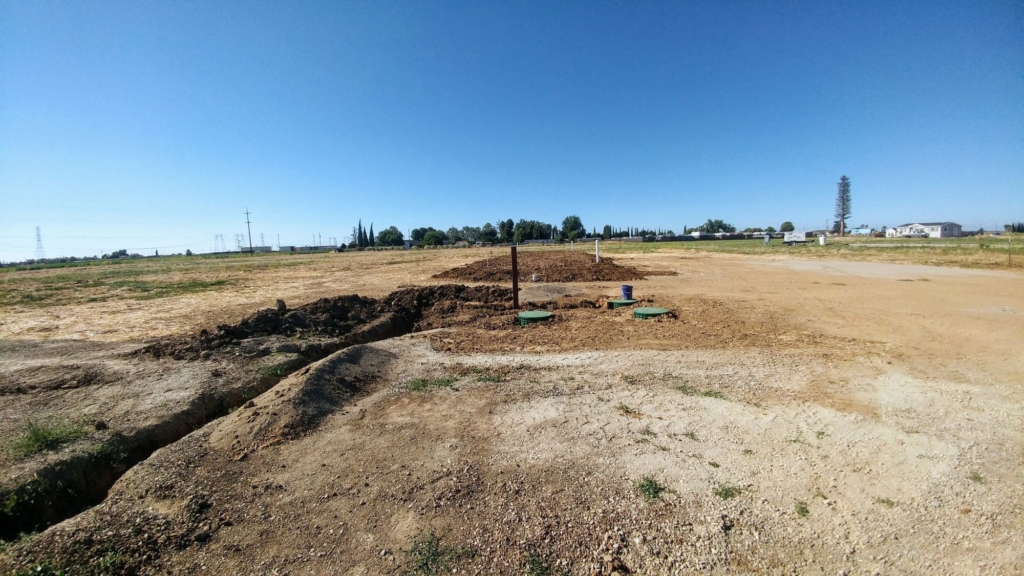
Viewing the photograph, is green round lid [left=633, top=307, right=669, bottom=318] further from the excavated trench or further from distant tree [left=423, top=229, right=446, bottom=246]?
distant tree [left=423, top=229, right=446, bottom=246]

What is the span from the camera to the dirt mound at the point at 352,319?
30.4 ft

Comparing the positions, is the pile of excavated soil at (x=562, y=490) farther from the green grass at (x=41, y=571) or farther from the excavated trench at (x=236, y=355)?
the excavated trench at (x=236, y=355)

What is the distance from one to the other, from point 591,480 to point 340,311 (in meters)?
9.92

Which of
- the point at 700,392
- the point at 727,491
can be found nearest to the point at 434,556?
the point at 727,491

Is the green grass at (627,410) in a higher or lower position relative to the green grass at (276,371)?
lower

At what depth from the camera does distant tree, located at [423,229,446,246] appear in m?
142

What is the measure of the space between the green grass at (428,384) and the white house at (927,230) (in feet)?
479

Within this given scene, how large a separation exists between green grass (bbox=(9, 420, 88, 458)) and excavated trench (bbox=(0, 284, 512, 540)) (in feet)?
1.24

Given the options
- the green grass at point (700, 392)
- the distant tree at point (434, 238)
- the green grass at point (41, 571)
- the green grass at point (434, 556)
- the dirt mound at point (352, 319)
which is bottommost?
the green grass at point (434, 556)

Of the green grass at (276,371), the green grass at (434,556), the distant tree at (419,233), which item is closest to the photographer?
the green grass at (434,556)

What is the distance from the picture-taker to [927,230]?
408ft

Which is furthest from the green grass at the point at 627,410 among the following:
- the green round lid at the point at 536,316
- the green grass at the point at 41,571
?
the green round lid at the point at 536,316

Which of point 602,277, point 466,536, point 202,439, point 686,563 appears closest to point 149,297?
point 202,439

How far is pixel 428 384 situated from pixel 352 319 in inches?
230
